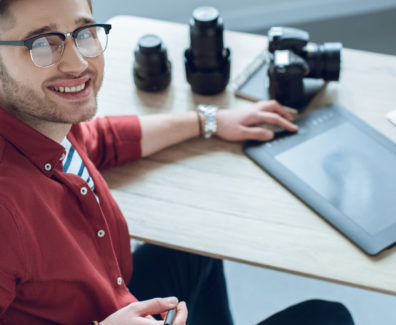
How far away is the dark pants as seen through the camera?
114 centimetres

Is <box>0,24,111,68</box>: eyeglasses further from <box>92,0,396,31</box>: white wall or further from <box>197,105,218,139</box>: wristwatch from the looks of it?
<box>92,0,396,31</box>: white wall

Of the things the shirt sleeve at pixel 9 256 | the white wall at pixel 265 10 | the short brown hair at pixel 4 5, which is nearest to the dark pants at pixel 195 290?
the shirt sleeve at pixel 9 256

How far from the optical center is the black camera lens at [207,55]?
49.4 inches

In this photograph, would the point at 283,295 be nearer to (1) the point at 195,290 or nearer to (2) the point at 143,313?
(1) the point at 195,290

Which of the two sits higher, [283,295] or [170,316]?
[170,316]

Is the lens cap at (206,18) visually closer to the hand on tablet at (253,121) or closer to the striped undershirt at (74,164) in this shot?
the hand on tablet at (253,121)

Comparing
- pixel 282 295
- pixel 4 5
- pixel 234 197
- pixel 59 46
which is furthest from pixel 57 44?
pixel 282 295

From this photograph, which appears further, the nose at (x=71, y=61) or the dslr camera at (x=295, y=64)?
the dslr camera at (x=295, y=64)

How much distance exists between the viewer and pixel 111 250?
3.27 ft

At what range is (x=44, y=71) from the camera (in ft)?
2.95

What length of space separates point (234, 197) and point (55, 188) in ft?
1.27

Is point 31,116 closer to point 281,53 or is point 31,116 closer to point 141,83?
point 141,83

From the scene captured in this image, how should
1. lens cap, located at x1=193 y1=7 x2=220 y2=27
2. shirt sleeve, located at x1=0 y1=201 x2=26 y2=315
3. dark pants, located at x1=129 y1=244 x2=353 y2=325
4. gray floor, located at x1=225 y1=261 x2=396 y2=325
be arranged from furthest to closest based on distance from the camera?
gray floor, located at x1=225 y1=261 x2=396 y2=325 < lens cap, located at x1=193 y1=7 x2=220 y2=27 < dark pants, located at x1=129 y1=244 x2=353 y2=325 < shirt sleeve, located at x1=0 y1=201 x2=26 y2=315

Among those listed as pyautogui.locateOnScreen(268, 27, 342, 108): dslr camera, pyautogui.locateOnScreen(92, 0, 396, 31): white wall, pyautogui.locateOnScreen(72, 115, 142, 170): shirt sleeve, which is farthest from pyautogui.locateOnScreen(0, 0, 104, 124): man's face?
pyautogui.locateOnScreen(92, 0, 396, 31): white wall
